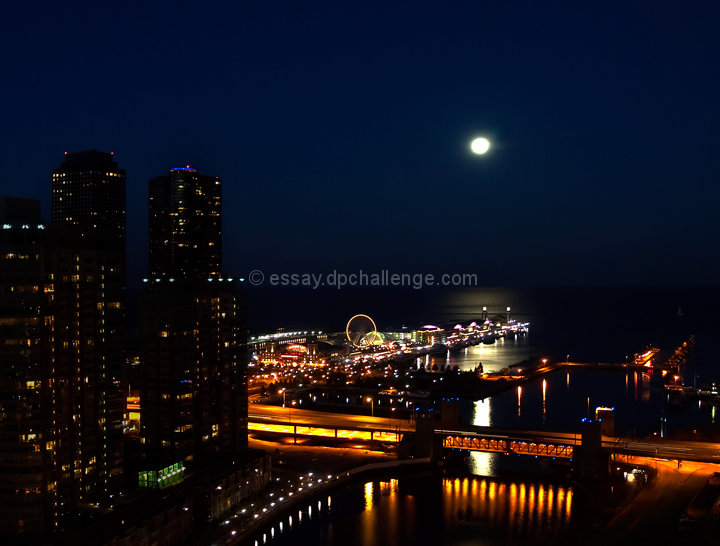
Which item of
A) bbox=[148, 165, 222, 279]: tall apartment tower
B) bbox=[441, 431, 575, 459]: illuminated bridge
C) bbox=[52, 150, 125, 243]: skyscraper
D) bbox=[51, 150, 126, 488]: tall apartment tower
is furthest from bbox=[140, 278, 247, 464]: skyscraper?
bbox=[148, 165, 222, 279]: tall apartment tower

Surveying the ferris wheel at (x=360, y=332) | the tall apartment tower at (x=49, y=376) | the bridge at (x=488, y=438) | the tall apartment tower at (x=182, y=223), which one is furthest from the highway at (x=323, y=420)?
the ferris wheel at (x=360, y=332)

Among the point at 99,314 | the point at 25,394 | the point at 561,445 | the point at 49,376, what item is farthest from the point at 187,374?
the point at 561,445

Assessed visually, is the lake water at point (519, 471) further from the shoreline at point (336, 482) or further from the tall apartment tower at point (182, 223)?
the tall apartment tower at point (182, 223)

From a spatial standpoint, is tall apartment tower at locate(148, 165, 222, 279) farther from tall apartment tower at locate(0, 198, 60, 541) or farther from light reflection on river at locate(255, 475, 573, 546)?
tall apartment tower at locate(0, 198, 60, 541)

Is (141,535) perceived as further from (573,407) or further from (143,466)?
(573,407)

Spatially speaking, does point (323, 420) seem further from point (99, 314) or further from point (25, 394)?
point (25, 394)
